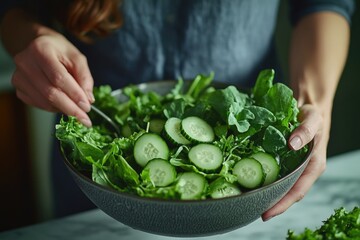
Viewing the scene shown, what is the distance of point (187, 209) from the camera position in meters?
0.79

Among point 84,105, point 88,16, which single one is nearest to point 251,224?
point 84,105

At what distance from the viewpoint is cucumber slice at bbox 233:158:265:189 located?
2.77ft

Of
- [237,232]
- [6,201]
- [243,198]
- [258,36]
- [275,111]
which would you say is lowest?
[6,201]

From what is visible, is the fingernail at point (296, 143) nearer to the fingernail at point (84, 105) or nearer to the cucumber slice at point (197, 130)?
the cucumber slice at point (197, 130)

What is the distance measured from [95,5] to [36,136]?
1079 millimetres

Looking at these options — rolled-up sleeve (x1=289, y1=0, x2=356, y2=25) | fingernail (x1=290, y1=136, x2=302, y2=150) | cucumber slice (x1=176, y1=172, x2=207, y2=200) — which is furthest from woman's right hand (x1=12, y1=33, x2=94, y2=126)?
rolled-up sleeve (x1=289, y1=0, x2=356, y2=25)

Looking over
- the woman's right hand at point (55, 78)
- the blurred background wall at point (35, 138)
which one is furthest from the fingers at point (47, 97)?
the blurred background wall at point (35, 138)

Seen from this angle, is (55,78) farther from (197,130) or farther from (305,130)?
(305,130)

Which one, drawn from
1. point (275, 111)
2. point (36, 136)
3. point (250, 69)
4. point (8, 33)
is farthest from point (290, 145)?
point (36, 136)

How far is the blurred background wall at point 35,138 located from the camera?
6.84ft

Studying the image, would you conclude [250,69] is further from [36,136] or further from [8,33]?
[36,136]

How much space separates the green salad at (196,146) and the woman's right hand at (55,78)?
0.12 feet

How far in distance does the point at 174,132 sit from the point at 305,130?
0.22 m

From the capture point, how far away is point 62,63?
0.99 m
